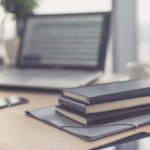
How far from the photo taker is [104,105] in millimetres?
587

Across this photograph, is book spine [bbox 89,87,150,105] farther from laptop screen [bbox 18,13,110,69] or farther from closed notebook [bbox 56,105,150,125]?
laptop screen [bbox 18,13,110,69]

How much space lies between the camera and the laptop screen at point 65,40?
1.12m

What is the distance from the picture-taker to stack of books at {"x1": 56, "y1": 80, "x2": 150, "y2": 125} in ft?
1.89

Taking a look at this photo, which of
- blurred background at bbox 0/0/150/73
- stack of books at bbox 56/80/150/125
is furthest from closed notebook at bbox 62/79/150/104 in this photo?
blurred background at bbox 0/0/150/73

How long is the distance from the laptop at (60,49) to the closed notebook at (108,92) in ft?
1.04

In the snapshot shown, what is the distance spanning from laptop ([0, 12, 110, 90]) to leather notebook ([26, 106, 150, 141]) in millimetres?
336

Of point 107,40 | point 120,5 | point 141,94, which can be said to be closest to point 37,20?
point 107,40

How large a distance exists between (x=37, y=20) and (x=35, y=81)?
385 millimetres

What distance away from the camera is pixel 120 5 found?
1542 mm

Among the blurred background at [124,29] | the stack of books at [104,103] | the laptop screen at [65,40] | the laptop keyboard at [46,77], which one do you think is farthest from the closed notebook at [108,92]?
the blurred background at [124,29]

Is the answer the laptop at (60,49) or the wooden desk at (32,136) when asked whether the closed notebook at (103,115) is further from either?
the laptop at (60,49)

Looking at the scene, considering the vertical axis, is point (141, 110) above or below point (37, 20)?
below

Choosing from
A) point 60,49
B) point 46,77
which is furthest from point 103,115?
point 60,49

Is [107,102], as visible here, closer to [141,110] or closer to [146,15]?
[141,110]
